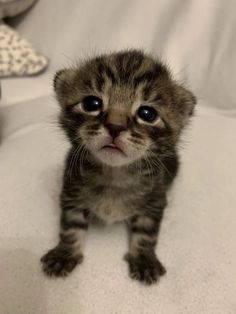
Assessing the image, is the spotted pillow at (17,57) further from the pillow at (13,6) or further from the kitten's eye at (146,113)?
the kitten's eye at (146,113)

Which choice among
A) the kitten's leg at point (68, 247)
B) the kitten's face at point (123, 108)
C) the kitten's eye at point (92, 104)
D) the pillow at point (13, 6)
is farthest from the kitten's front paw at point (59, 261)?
the pillow at point (13, 6)

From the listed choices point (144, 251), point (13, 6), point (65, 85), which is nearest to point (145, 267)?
point (144, 251)

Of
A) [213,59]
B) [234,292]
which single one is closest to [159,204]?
[234,292]

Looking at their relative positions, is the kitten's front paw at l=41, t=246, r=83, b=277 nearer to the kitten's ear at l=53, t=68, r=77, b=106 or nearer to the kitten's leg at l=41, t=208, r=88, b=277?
the kitten's leg at l=41, t=208, r=88, b=277

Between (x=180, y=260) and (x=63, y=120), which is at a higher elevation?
(x=63, y=120)

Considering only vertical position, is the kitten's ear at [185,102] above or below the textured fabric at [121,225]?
above

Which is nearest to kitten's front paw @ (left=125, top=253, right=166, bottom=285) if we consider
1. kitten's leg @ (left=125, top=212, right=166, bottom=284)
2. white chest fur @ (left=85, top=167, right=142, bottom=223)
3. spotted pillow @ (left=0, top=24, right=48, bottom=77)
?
kitten's leg @ (left=125, top=212, right=166, bottom=284)

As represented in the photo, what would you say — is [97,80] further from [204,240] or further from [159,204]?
[204,240]
